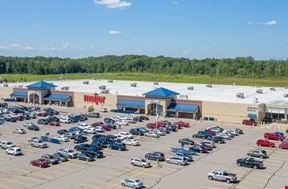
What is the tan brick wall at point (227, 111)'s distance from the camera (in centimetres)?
6519

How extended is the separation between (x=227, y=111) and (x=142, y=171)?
31.2 metres

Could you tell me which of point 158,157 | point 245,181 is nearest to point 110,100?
point 158,157

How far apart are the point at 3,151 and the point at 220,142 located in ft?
80.8

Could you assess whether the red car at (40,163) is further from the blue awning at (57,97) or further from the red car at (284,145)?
the blue awning at (57,97)

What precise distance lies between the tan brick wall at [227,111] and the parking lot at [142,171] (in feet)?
48.9

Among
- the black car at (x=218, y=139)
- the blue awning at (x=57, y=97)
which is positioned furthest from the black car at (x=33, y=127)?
the blue awning at (x=57, y=97)

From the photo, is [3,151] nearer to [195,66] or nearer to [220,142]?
[220,142]

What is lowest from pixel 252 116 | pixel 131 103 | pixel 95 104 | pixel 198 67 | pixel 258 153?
pixel 258 153

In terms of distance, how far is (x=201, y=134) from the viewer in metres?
54.4

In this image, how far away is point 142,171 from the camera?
38312 millimetres

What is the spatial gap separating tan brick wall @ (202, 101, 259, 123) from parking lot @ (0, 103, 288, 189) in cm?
1492

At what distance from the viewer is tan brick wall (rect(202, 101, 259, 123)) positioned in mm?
65188

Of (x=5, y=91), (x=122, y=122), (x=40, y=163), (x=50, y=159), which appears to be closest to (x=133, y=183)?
(x=40, y=163)

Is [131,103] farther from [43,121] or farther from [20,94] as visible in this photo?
[20,94]
